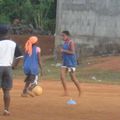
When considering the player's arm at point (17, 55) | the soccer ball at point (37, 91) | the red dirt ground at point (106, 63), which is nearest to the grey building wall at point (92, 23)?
the red dirt ground at point (106, 63)

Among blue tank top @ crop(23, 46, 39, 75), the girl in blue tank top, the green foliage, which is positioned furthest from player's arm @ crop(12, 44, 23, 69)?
the green foliage

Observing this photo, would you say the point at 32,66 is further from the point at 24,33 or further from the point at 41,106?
the point at 24,33

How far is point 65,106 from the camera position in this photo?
13.2 metres

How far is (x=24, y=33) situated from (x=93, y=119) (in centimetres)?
2737

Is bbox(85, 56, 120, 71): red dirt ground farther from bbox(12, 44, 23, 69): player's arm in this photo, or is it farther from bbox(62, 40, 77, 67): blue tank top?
bbox(12, 44, 23, 69): player's arm

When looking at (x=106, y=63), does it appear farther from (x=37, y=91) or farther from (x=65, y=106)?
(x=65, y=106)

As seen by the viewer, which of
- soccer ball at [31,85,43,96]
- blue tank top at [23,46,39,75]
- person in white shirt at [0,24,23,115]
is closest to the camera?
person in white shirt at [0,24,23,115]

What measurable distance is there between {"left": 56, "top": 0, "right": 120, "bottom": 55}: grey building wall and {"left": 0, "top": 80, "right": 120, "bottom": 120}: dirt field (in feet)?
43.8

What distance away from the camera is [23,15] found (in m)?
42.0

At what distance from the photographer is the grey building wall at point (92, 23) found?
101 ft

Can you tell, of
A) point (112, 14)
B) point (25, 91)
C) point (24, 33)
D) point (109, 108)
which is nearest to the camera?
point (109, 108)

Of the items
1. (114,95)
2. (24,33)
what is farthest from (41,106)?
(24,33)

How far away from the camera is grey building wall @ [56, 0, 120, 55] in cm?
3075

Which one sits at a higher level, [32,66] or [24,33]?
[32,66]
